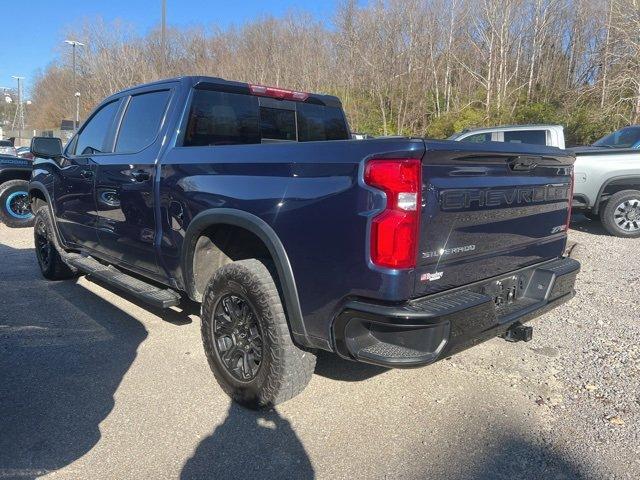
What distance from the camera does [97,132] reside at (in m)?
4.82

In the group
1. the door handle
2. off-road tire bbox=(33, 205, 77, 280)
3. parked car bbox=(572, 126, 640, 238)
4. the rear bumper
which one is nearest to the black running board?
off-road tire bbox=(33, 205, 77, 280)

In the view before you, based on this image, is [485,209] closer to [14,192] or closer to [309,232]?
[309,232]

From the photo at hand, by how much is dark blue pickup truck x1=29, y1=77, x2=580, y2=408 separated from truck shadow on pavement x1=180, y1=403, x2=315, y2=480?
5.0 inches

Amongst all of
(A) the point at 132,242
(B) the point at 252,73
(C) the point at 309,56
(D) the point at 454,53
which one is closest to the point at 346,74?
(C) the point at 309,56

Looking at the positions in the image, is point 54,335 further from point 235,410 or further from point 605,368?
point 605,368

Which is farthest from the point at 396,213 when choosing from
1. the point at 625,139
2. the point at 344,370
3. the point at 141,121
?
the point at 625,139

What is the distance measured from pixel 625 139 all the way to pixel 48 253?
9.36 meters

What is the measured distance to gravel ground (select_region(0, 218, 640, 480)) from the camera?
259 cm

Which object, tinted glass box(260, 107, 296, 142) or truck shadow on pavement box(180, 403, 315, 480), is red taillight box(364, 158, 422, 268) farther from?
tinted glass box(260, 107, 296, 142)

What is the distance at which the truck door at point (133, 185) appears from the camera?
3729 millimetres

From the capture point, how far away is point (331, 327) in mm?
2535

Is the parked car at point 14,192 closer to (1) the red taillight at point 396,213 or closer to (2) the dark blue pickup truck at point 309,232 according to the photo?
(2) the dark blue pickup truck at point 309,232

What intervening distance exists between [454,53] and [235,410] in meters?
22.6

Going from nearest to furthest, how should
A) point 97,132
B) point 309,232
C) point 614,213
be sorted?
1. point 309,232
2. point 97,132
3. point 614,213
